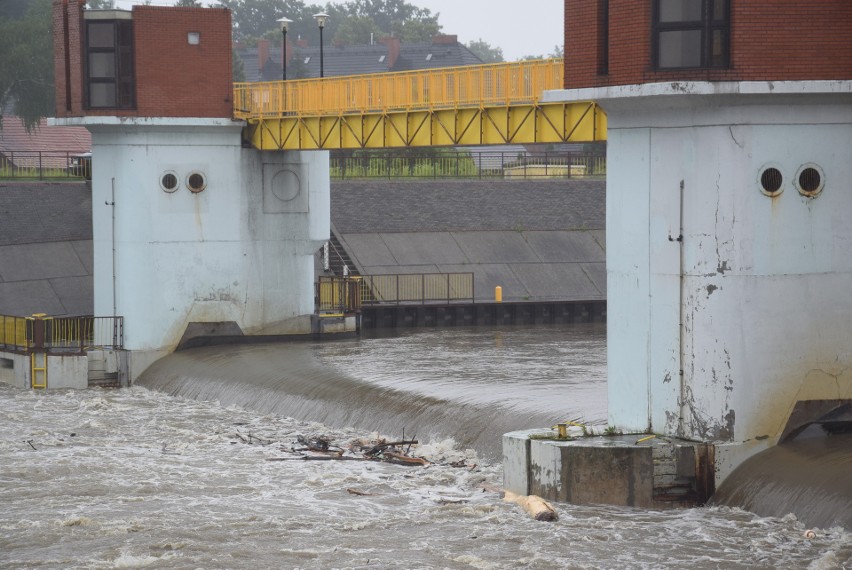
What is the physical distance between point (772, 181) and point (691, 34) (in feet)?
8.01

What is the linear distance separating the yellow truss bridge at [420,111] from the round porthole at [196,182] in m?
1.74

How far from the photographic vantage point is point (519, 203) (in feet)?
192

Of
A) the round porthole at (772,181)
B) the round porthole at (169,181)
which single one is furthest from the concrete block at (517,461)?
the round porthole at (169,181)

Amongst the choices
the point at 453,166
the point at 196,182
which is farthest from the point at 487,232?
the point at 196,182

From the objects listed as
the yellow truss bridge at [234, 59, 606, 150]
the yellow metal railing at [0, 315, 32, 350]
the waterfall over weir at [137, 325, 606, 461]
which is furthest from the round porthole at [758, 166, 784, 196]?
the yellow metal railing at [0, 315, 32, 350]

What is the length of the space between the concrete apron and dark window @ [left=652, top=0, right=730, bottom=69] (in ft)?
18.1

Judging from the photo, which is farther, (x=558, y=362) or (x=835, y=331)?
(x=558, y=362)

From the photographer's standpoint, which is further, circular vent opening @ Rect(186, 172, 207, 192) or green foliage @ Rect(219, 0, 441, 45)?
green foliage @ Rect(219, 0, 441, 45)

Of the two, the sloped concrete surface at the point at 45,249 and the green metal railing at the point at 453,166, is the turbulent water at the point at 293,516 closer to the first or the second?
the sloped concrete surface at the point at 45,249

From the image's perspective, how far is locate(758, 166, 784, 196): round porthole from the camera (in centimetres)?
2253

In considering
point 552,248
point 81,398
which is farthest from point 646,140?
point 552,248

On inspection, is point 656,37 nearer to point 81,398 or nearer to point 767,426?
point 767,426

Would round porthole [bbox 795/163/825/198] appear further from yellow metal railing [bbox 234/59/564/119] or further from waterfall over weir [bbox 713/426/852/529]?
yellow metal railing [bbox 234/59/564/119]

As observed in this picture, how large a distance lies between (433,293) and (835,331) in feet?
95.3
